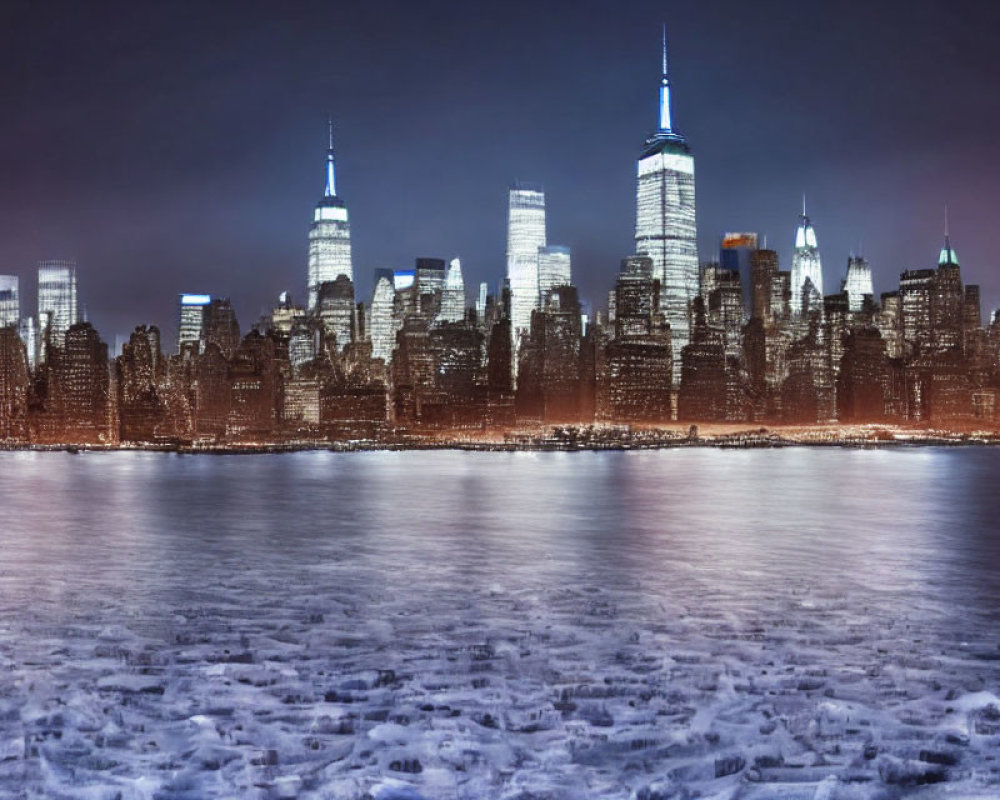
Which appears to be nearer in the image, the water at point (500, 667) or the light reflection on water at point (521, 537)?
the water at point (500, 667)

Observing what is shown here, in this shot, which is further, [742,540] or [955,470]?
[955,470]

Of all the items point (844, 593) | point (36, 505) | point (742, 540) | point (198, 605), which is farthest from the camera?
point (36, 505)

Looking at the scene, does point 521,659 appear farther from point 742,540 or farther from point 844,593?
point 742,540

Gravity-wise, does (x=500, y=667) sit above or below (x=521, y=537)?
above

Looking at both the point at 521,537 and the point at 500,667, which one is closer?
the point at 500,667

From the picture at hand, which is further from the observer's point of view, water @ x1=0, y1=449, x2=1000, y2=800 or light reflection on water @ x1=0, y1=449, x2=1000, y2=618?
light reflection on water @ x1=0, y1=449, x2=1000, y2=618

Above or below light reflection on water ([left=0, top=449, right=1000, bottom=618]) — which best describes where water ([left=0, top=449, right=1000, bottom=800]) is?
above

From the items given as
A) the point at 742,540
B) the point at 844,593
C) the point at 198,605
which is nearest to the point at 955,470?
the point at 742,540

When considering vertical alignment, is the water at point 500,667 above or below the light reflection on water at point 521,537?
above
